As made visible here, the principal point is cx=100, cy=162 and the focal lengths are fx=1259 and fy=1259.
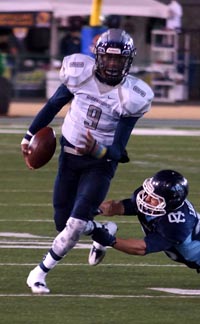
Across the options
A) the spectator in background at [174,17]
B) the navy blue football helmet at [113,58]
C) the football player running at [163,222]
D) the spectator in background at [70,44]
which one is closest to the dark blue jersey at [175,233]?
the football player running at [163,222]

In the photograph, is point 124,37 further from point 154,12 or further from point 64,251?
point 154,12

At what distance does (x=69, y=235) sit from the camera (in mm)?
7777

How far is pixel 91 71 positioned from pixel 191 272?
68.2 inches

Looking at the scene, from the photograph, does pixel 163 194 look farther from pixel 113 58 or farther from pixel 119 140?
pixel 113 58

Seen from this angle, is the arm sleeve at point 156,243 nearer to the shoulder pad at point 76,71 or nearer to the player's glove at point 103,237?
the player's glove at point 103,237

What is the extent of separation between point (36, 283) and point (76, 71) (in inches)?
53.5

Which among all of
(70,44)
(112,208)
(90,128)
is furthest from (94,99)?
(70,44)

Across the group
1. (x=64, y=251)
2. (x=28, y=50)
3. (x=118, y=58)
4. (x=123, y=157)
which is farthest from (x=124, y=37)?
(x=28, y=50)

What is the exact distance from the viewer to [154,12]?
93.7 ft

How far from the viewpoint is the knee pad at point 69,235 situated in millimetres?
7766

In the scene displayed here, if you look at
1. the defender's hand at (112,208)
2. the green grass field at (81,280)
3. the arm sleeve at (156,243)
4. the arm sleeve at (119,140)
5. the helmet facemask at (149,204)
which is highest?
the arm sleeve at (119,140)

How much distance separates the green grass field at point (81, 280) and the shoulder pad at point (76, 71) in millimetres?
1316

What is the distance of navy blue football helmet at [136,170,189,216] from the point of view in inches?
304

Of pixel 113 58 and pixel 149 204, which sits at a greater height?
pixel 113 58
